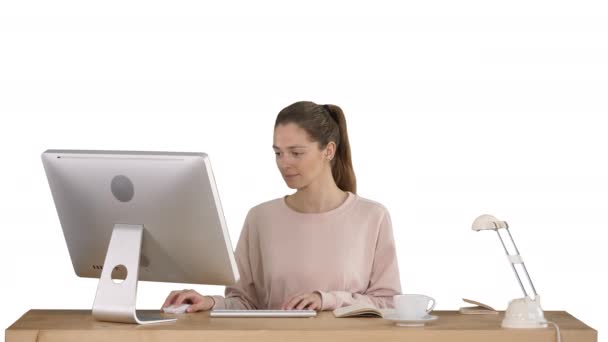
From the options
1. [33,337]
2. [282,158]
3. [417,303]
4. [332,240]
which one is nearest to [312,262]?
[332,240]

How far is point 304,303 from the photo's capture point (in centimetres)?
402

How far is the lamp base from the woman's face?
3.66 feet

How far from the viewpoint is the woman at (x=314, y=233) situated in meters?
4.45

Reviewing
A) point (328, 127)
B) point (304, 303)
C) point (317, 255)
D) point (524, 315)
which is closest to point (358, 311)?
point (304, 303)

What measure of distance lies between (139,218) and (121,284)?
9.4 inches

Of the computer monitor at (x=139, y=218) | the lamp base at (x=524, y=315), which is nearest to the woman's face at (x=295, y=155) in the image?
the computer monitor at (x=139, y=218)

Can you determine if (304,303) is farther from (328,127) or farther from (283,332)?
(328,127)

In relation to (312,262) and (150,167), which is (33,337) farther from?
(312,262)

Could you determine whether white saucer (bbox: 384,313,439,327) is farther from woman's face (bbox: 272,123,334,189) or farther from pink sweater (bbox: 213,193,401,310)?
woman's face (bbox: 272,123,334,189)

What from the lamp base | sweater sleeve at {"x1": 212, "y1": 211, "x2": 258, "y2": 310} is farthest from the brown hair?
the lamp base

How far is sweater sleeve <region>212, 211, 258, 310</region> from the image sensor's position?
4531 mm

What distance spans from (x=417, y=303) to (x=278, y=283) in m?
1.03

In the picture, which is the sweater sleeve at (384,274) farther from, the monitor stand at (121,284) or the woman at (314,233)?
the monitor stand at (121,284)

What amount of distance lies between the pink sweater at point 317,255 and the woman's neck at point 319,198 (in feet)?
0.09
